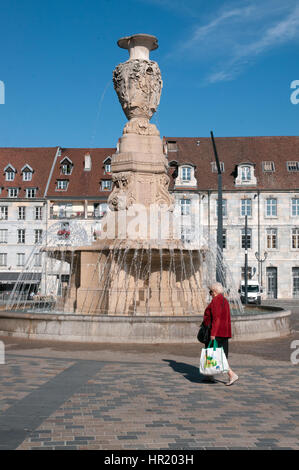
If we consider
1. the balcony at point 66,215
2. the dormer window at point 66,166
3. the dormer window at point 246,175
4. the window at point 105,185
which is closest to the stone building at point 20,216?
the balcony at point 66,215

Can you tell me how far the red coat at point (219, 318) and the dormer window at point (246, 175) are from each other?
46405 mm

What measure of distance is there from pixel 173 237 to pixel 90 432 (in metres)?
12.4

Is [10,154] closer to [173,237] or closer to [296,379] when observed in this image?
[173,237]

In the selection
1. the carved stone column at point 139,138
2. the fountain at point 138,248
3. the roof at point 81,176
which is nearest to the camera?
the fountain at point 138,248

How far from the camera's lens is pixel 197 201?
180 feet

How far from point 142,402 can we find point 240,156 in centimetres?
5090

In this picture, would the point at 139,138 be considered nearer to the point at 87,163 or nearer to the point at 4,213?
the point at 87,163

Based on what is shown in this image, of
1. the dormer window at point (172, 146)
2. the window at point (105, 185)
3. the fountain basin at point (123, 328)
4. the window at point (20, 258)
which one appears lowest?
the fountain basin at point (123, 328)

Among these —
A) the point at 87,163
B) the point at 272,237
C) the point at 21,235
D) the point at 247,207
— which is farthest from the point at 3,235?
the point at 272,237

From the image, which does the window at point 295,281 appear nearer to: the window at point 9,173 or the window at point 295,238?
the window at point 295,238

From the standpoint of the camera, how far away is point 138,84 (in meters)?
18.6

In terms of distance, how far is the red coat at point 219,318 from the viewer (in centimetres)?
878
